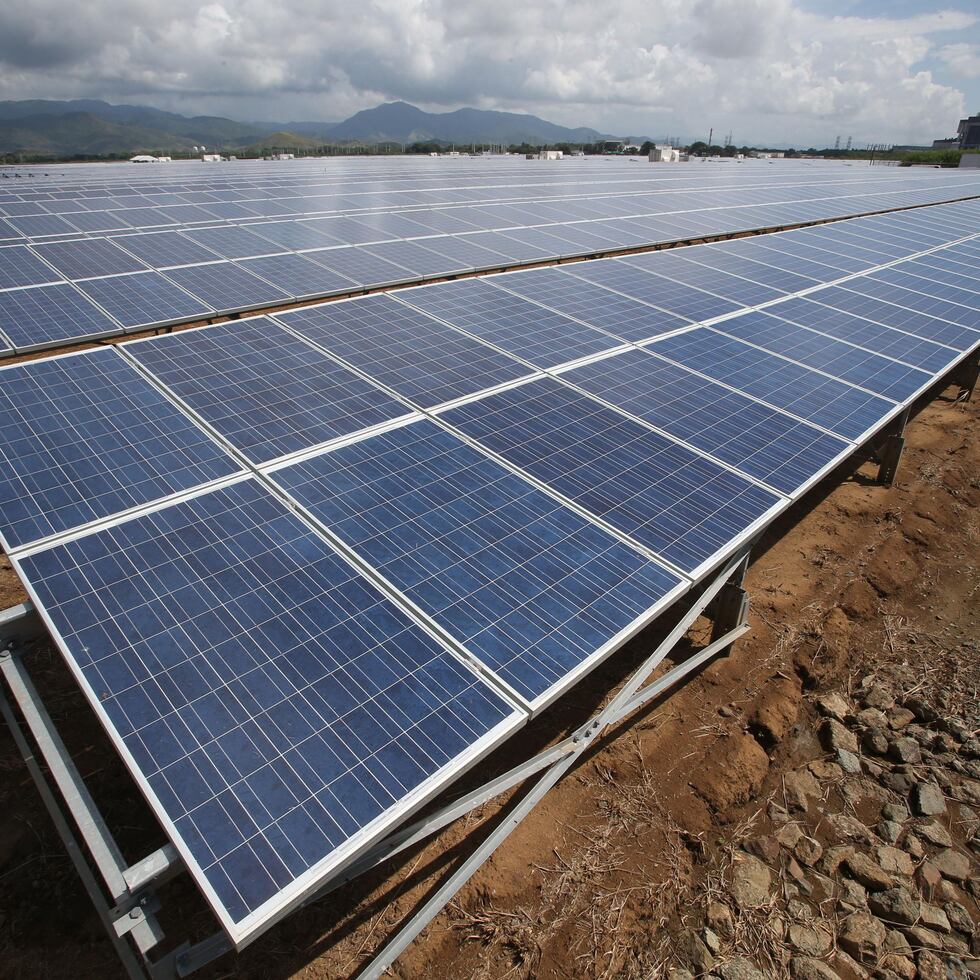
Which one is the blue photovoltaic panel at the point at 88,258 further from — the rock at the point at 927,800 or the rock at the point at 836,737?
the rock at the point at 927,800

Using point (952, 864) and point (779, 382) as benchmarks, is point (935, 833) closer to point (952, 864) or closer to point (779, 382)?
point (952, 864)

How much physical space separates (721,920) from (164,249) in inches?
767

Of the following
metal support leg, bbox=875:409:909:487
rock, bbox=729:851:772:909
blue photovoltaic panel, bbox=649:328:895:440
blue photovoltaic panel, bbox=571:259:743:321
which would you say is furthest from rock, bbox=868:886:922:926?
metal support leg, bbox=875:409:909:487

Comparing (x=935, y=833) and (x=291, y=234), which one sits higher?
(x=291, y=234)

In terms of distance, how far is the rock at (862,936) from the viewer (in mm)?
7016

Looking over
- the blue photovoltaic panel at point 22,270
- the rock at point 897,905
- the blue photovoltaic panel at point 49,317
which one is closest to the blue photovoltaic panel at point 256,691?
the rock at point 897,905

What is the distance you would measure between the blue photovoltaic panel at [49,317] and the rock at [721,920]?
44.6 ft

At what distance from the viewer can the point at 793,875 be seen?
7.77m

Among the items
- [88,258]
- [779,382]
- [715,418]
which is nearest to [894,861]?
[715,418]

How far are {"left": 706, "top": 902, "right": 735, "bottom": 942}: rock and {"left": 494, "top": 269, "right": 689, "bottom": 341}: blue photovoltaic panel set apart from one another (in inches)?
376

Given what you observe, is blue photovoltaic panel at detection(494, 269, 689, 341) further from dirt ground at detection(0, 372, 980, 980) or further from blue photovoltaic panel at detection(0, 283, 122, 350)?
blue photovoltaic panel at detection(0, 283, 122, 350)

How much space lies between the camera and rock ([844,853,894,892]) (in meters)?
7.64

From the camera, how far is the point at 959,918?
24.0 feet

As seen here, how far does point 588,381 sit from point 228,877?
8.75 meters
